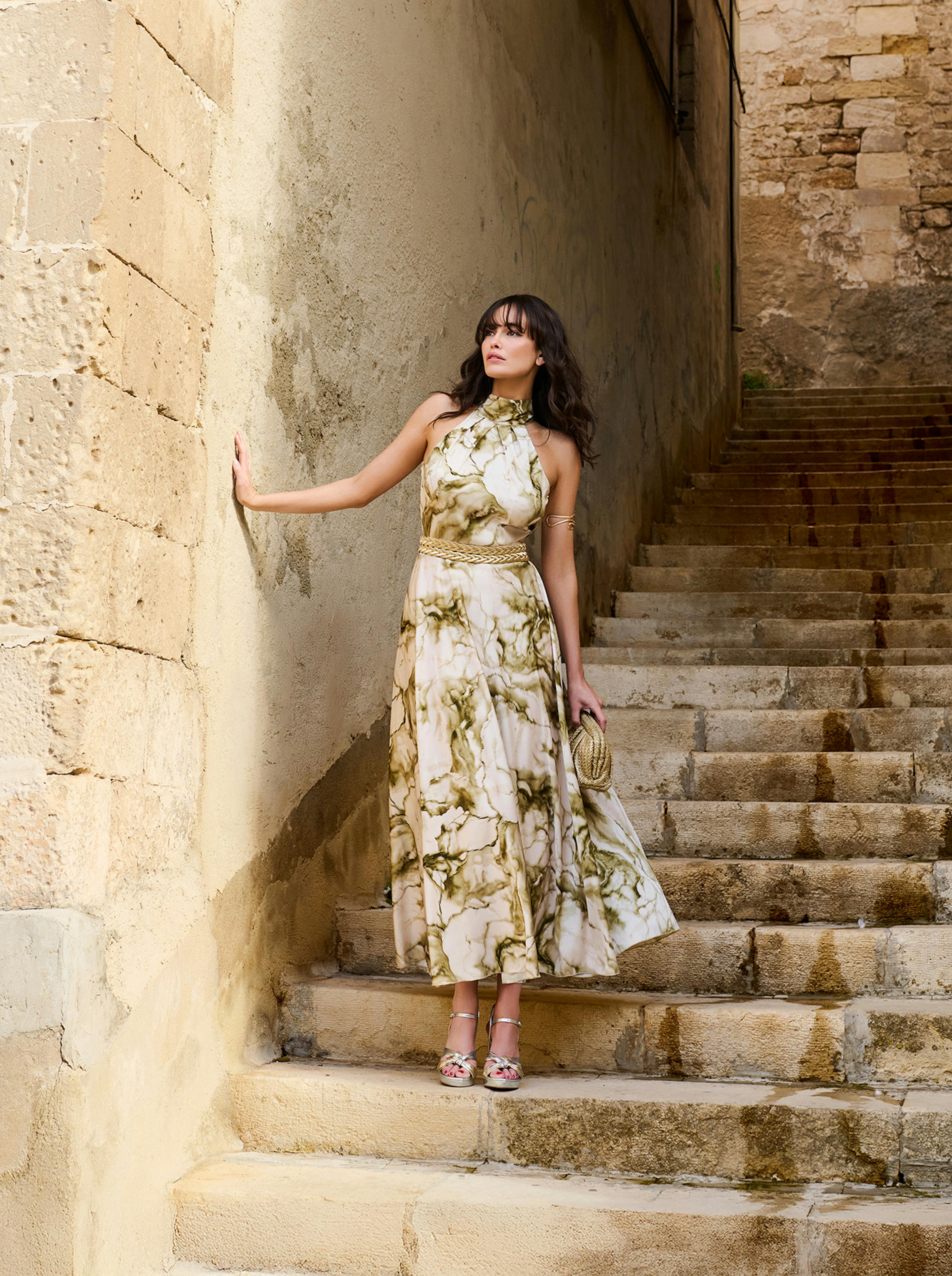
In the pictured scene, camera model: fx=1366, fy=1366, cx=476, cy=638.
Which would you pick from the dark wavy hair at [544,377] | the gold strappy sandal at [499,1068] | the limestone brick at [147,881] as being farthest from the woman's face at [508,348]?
the gold strappy sandal at [499,1068]

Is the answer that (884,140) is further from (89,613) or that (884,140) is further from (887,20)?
(89,613)

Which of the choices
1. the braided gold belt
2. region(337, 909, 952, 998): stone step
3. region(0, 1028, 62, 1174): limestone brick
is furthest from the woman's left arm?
region(0, 1028, 62, 1174): limestone brick

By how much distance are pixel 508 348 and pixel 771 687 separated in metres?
2.15

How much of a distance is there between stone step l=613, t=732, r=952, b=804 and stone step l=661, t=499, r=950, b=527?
2.73 meters

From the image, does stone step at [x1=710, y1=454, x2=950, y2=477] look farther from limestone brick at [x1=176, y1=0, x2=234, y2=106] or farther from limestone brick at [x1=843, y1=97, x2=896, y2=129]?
limestone brick at [x1=843, y1=97, x2=896, y2=129]

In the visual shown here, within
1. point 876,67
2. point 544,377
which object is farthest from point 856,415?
point 544,377

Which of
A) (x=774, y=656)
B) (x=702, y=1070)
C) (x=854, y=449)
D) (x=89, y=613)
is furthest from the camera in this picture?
(x=854, y=449)

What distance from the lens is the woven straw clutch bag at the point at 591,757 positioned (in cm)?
276

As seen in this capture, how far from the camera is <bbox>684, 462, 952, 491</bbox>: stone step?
716cm

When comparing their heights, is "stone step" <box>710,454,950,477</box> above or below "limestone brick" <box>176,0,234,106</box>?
above

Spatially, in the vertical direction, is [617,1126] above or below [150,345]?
below

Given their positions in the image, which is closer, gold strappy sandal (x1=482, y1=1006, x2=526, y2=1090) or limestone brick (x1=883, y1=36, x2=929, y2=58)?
gold strappy sandal (x1=482, y1=1006, x2=526, y2=1090)

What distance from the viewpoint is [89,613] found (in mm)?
2268

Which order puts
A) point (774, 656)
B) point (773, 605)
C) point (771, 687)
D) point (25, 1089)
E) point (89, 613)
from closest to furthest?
1. point (25, 1089)
2. point (89, 613)
3. point (771, 687)
4. point (774, 656)
5. point (773, 605)
